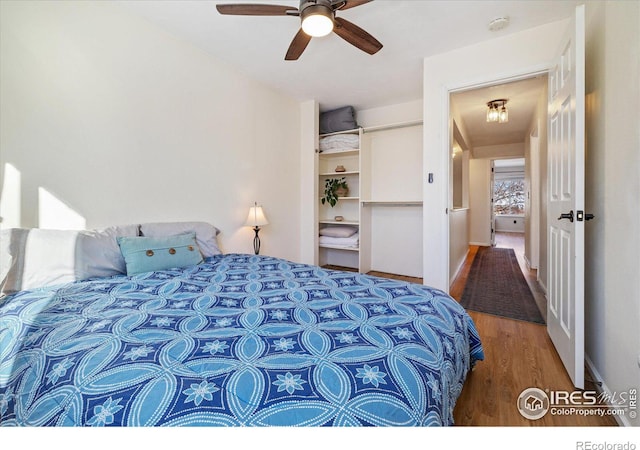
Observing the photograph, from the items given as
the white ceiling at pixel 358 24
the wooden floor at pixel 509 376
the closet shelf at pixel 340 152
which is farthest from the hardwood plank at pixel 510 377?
the closet shelf at pixel 340 152

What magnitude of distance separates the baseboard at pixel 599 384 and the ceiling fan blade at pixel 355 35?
2402 millimetres

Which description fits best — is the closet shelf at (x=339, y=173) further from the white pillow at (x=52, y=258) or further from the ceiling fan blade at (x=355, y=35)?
the white pillow at (x=52, y=258)

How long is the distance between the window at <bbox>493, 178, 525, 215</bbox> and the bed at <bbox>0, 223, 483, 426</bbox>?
11320 millimetres

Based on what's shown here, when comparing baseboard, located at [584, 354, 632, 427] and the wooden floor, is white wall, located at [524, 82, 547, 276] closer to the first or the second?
the wooden floor

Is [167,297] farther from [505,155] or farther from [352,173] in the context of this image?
[505,155]

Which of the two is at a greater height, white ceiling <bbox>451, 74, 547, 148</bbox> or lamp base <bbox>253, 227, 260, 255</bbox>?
white ceiling <bbox>451, 74, 547, 148</bbox>

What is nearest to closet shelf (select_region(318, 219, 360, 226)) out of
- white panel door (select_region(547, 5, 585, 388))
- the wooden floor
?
the wooden floor

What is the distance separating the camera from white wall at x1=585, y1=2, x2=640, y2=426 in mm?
1213

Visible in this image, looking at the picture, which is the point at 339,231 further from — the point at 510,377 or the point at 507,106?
the point at 507,106

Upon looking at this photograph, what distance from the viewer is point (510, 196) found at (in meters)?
10.8

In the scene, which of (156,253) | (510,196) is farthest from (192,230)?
(510,196)

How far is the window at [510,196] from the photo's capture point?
34.6ft

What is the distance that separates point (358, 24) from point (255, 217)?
6.46 feet
